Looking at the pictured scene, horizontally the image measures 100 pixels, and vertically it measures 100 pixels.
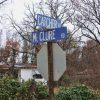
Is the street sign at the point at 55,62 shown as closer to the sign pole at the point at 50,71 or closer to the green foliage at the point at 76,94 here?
the sign pole at the point at 50,71

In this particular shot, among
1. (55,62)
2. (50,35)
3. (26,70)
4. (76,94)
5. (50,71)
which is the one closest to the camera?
(50,71)

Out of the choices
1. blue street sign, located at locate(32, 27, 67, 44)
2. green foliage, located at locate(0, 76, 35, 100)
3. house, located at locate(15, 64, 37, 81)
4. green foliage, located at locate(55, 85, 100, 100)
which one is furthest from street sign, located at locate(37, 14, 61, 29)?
house, located at locate(15, 64, 37, 81)

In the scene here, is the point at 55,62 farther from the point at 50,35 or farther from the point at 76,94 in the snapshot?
the point at 76,94

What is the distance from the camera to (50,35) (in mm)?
10375

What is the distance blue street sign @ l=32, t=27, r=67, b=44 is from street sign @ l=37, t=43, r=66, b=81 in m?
0.30

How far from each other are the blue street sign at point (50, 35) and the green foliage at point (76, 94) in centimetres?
1061

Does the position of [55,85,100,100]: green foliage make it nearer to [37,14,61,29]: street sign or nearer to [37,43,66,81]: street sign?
[37,43,66,81]: street sign

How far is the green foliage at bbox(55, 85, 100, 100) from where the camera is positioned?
20.8 m

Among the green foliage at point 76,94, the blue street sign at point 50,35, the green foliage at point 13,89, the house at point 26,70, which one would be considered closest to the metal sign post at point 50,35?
the blue street sign at point 50,35

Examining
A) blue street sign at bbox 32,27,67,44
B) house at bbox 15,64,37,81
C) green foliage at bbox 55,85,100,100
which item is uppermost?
house at bbox 15,64,37,81

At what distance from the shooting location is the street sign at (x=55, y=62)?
33.9 feet

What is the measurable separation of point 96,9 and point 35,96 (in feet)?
115

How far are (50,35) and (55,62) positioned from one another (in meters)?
0.71

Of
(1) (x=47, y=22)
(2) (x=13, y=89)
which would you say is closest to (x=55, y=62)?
(1) (x=47, y=22)
